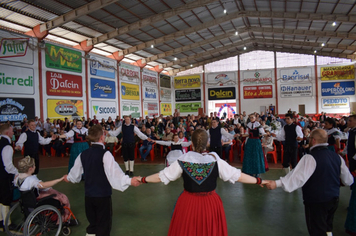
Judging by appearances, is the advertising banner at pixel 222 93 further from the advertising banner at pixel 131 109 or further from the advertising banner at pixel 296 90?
the advertising banner at pixel 131 109

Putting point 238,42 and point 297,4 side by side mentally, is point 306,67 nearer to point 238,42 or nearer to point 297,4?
point 238,42

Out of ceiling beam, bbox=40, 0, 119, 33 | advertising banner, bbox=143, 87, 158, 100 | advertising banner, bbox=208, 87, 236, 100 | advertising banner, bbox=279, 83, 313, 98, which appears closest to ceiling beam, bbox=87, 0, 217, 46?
ceiling beam, bbox=40, 0, 119, 33

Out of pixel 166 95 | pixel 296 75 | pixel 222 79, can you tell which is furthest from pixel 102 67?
pixel 296 75

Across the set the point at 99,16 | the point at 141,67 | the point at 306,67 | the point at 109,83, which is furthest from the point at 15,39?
the point at 306,67

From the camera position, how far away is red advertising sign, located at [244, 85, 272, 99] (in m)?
21.0

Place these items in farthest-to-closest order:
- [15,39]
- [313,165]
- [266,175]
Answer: [15,39] → [266,175] → [313,165]

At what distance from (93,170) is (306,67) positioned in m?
21.7

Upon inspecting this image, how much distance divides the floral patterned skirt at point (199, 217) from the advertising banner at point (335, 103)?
21.3 metres

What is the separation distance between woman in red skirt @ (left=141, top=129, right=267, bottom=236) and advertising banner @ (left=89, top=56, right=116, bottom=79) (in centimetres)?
1326

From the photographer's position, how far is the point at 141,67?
18812 mm

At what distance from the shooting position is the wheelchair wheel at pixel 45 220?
2.89m

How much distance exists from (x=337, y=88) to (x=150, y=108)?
1556cm

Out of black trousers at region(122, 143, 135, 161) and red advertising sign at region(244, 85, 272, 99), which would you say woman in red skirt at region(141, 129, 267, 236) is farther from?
red advertising sign at region(244, 85, 272, 99)

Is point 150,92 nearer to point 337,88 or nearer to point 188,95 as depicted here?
point 188,95
